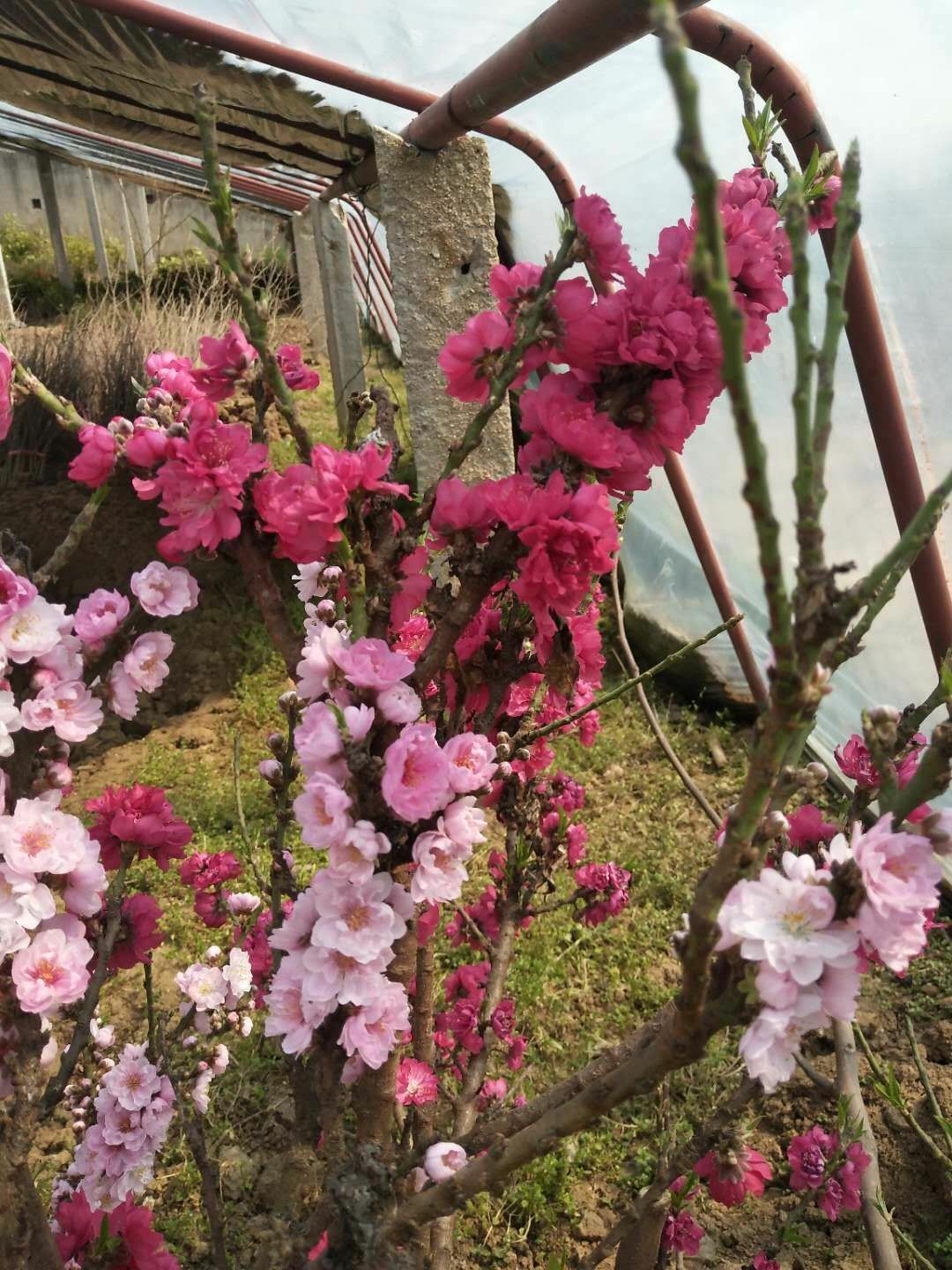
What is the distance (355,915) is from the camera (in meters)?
0.70

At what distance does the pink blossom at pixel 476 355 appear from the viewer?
2.77 ft

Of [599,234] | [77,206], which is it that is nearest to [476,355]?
[599,234]

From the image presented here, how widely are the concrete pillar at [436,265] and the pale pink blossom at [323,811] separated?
2.38 meters

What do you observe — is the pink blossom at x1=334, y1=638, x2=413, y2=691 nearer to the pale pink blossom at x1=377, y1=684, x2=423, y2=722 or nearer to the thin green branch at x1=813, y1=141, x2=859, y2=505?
the pale pink blossom at x1=377, y1=684, x2=423, y2=722

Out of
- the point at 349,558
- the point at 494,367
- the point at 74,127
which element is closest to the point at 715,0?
the point at 494,367

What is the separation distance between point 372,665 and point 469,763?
A: 5.3 inches

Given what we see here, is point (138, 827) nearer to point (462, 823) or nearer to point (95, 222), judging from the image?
point (462, 823)

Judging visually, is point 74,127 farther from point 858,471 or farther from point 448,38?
point 858,471

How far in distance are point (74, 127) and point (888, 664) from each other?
23.7ft

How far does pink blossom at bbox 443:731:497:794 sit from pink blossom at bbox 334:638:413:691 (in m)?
0.09

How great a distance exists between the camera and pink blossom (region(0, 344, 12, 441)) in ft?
2.63

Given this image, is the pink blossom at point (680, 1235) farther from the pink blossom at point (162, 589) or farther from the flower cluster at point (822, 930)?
the pink blossom at point (162, 589)

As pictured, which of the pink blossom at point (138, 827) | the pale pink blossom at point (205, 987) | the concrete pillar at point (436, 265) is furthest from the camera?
the concrete pillar at point (436, 265)

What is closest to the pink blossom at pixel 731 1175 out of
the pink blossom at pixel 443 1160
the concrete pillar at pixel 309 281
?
the pink blossom at pixel 443 1160
